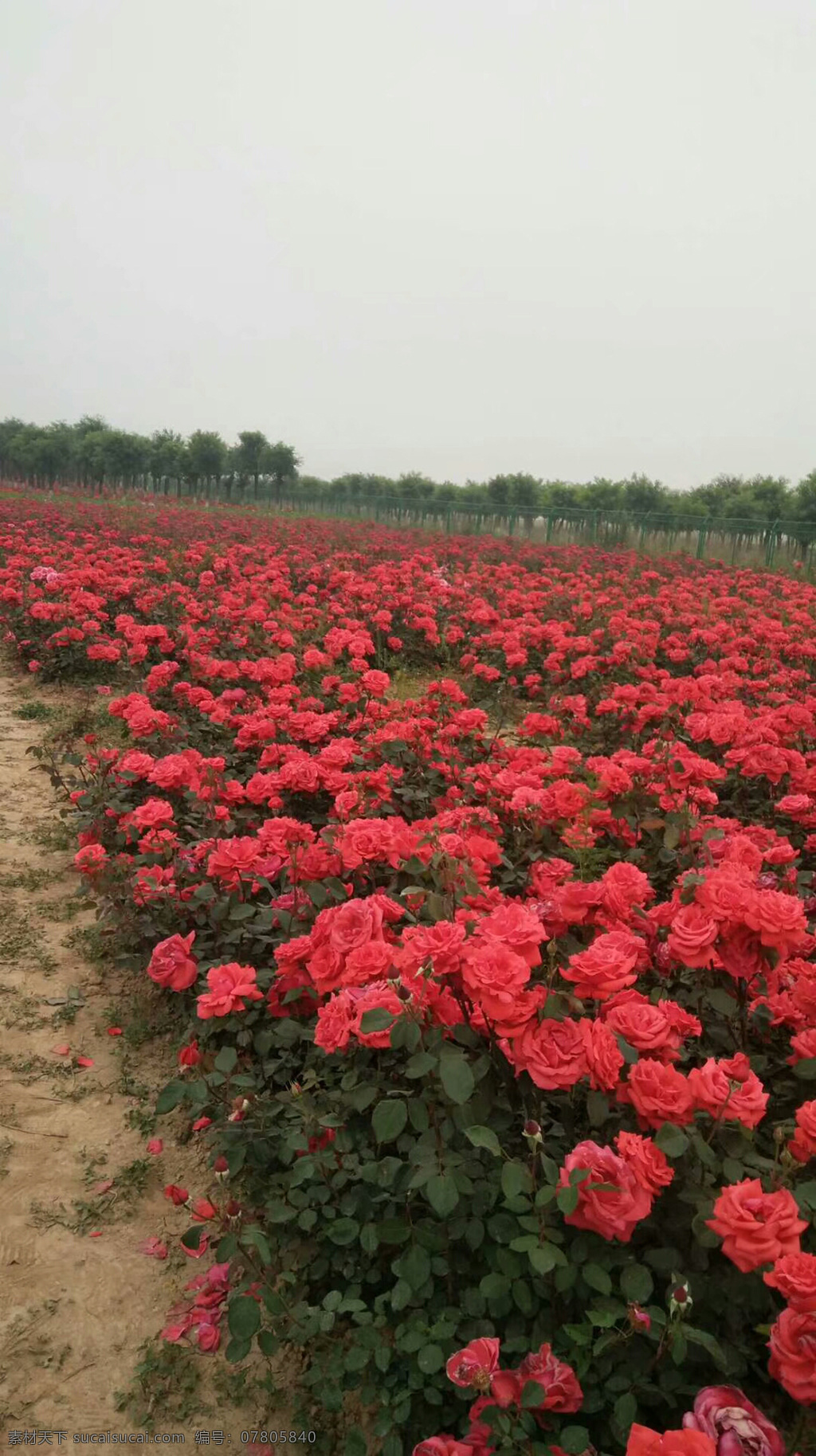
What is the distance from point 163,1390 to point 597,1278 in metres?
1.26

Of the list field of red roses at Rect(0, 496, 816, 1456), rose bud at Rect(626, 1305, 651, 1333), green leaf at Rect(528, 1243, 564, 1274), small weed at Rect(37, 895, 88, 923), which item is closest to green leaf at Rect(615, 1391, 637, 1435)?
field of red roses at Rect(0, 496, 816, 1456)

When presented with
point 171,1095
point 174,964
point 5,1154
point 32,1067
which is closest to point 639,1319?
point 171,1095

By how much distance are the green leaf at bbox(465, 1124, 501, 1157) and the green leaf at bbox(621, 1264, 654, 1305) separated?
34 centimetres

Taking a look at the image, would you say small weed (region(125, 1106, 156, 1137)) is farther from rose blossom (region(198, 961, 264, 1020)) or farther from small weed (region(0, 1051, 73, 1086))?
rose blossom (region(198, 961, 264, 1020))

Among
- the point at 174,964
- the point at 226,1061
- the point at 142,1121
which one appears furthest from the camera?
the point at 142,1121

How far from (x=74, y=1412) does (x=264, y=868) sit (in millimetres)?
1464

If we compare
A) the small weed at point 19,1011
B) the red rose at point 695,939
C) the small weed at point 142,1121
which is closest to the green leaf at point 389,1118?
the red rose at point 695,939

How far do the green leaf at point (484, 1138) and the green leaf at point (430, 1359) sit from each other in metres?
0.50

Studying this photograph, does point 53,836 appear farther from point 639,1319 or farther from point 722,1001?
point 639,1319

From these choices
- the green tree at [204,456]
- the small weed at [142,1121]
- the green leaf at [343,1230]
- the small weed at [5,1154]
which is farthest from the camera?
the green tree at [204,456]

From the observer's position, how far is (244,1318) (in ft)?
5.21

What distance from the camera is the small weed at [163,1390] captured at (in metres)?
1.95

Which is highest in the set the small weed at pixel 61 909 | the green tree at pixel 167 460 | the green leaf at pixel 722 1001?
the green tree at pixel 167 460

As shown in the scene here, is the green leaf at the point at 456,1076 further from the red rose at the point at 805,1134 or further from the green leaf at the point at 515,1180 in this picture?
the red rose at the point at 805,1134
